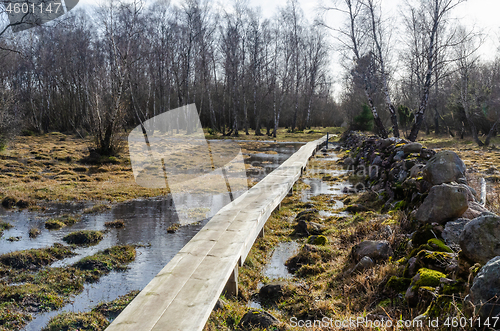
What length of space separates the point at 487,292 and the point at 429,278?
72 cm

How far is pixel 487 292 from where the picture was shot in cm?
178

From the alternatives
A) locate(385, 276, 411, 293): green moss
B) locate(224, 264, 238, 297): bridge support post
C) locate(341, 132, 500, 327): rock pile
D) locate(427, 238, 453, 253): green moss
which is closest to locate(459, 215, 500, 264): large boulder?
locate(341, 132, 500, 327): rock pile

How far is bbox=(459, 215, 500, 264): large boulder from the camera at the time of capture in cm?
220

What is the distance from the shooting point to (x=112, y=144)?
13.6m

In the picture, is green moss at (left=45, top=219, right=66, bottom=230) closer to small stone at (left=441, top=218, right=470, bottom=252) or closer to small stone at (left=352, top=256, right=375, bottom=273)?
small stone at (left=352, top=256, right=375, bottom=273)

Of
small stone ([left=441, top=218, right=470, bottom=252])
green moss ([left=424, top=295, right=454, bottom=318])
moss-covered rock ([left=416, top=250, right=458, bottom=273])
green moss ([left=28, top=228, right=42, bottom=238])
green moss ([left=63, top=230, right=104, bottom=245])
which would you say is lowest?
green moss ([left=63, top=230, right=104, bottom=245])

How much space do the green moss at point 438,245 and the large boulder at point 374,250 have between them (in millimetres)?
671

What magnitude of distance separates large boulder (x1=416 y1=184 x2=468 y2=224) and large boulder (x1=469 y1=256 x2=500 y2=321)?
4.66 ft

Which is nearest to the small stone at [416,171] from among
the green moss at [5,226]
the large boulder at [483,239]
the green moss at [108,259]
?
the large boulder at [483,239]

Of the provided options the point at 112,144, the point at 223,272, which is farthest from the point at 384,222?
the point at 112,144

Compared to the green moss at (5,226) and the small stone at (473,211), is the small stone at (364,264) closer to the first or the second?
the small stone at (473,211)

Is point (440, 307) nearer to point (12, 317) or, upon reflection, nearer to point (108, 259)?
point (12, 317)

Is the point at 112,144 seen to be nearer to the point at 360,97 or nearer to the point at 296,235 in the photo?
the point at 296,235

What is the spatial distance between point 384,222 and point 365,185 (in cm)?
426
